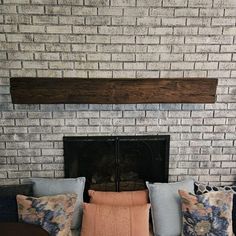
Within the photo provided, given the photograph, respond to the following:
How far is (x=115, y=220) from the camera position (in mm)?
2277

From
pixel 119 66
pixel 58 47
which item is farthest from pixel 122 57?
pixel 58 47

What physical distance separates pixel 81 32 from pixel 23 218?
1.43 m

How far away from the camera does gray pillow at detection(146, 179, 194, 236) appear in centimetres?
241

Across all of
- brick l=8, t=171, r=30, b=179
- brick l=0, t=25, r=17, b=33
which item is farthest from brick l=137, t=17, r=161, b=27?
brick l=8, t=171, r=30, b=179

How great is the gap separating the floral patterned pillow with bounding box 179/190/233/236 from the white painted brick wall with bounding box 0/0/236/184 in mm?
448

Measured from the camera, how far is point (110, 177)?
2781 millimetres

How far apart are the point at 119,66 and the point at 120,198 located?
3.45ft

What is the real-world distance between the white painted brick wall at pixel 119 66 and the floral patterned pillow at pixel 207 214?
448 mm

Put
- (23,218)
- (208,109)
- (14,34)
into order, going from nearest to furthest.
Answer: (23,218) < (14,34) < (208,109)

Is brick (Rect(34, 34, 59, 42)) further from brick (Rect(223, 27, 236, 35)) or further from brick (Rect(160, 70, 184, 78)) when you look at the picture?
brick (Rect(223, 27, 236, 35))

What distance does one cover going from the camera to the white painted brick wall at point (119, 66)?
7.82 ft

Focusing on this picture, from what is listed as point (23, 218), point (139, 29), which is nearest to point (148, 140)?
point (139, 29)

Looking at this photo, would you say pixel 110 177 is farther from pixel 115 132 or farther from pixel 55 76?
pixel 55 76

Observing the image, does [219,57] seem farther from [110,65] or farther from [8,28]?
[8,28]
